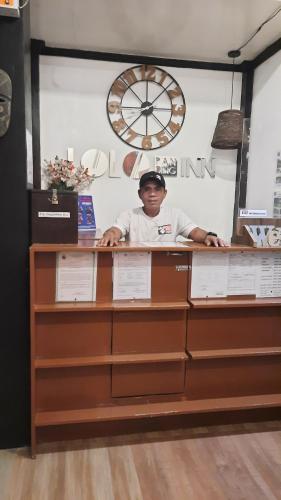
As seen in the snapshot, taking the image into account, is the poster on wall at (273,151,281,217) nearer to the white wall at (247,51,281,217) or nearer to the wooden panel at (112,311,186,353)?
the white wall at (247,51,281,217)

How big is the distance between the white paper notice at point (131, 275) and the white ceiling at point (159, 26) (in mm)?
1699

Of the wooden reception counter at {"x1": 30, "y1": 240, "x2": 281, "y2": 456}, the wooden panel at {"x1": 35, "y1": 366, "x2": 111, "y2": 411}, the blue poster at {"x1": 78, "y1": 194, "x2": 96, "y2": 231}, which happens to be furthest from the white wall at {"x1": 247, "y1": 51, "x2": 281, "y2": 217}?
the wooden panel at {"x1": 35, "y1": 366, "x2": 111, "y2": 411}

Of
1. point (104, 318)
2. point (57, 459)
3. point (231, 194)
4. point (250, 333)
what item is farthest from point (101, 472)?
point (231, 194)

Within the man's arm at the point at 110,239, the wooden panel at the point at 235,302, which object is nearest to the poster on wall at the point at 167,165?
the man's arm at the point at 110,239

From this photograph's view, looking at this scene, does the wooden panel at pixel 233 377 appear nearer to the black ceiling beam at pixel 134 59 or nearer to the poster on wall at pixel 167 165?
the poster on wall at pixel 167 165

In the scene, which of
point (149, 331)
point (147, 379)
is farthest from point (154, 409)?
point (149, 331)

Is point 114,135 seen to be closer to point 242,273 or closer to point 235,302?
point 242,273

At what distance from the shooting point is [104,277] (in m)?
1.88

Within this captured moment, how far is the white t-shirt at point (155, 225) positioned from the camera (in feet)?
7.86

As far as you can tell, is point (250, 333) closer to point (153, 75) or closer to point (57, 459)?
point (57, 459)

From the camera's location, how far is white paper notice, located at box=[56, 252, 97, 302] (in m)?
1.82

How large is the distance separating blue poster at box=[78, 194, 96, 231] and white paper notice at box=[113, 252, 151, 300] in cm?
104

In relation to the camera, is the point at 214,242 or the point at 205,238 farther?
the point at 205,238

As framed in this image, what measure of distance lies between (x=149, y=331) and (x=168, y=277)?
320 mm
